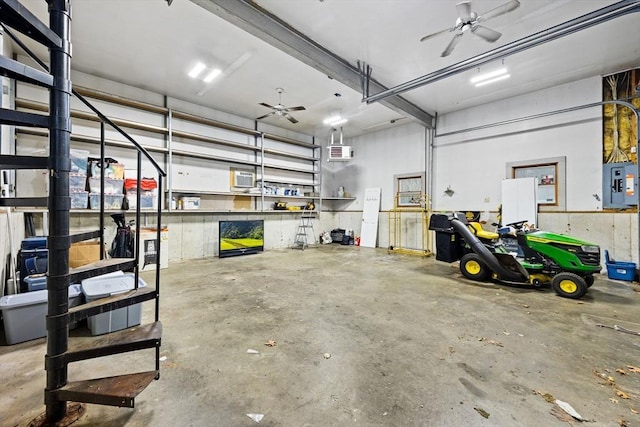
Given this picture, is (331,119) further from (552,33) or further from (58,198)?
(58,198)

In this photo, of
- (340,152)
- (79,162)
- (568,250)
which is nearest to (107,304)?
(79,162)

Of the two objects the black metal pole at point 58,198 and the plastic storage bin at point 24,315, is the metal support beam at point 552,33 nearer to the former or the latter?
the black metal pole at point 58,198

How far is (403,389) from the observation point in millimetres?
1666

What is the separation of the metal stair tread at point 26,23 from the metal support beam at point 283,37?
2.09 meters

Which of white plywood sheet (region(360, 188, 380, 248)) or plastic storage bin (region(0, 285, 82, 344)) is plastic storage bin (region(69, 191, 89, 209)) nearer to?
plastic storage bin (region(0, 285, 82, 344))

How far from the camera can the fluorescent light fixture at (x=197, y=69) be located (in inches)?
175

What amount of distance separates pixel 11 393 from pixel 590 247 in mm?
5619

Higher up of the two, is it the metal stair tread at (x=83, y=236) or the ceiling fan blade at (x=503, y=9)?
the ceiling fan blade at (x=503, y=9)

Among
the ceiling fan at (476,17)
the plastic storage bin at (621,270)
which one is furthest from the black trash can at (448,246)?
the ceiling fan at (476,17)

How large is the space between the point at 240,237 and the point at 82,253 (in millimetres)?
3097

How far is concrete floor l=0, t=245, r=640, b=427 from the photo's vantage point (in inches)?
58.1

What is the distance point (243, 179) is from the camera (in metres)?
6.75

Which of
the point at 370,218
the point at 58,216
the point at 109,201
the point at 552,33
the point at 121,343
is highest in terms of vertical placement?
the point at 552,33

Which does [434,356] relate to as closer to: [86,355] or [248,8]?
[86,355]
